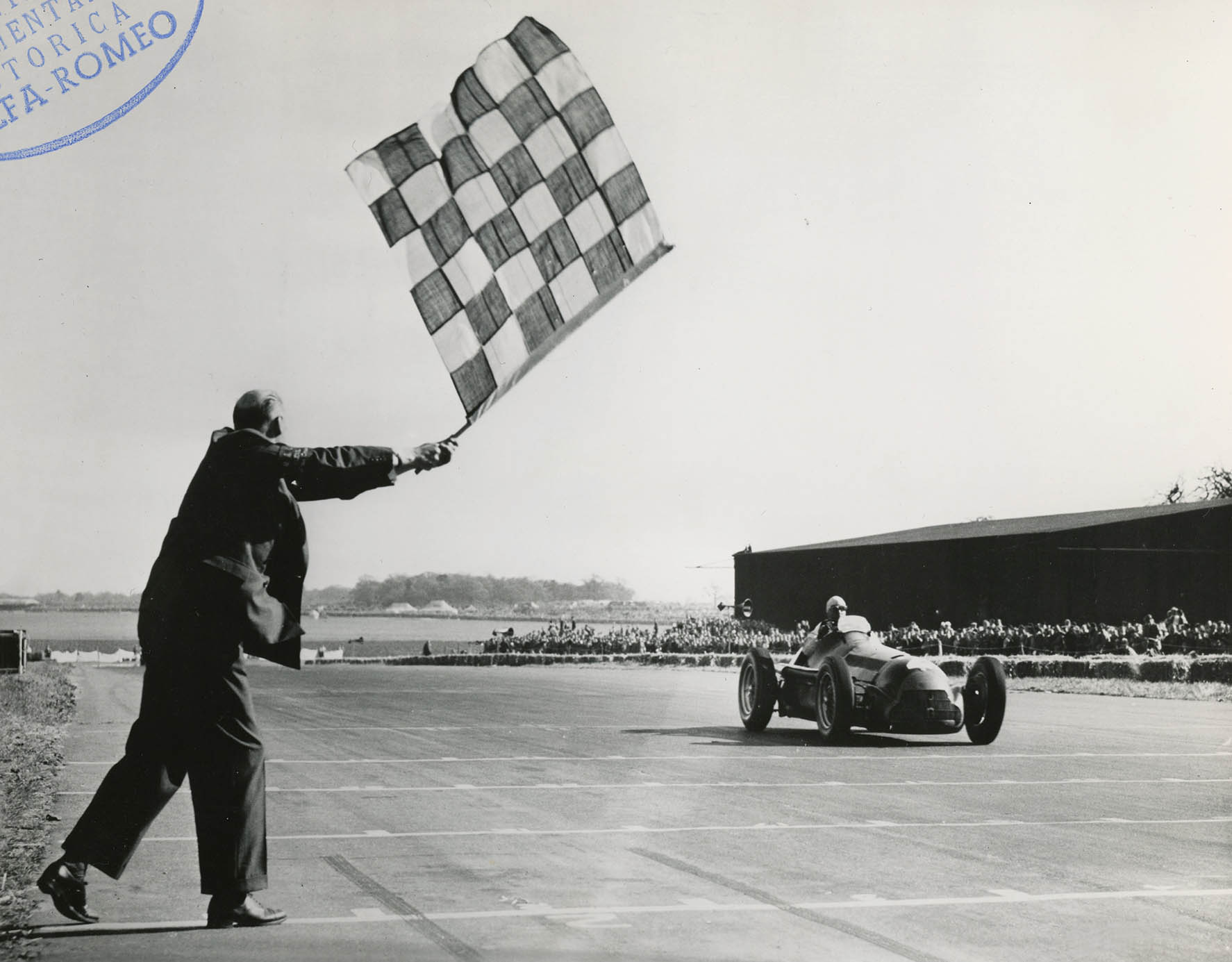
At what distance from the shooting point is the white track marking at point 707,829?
26.2ft

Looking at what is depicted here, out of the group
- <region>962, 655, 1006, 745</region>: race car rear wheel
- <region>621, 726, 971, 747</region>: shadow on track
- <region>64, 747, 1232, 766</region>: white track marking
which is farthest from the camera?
<region>621, 726, 971, 747</region>: shadow on track

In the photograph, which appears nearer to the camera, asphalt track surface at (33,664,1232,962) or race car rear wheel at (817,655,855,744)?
asphalt track surface at (33,664,1232,962)

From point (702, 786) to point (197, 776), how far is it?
5.71 meters

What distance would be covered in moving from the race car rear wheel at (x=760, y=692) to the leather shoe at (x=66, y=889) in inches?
413

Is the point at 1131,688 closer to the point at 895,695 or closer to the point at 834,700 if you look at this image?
the point at 895,695

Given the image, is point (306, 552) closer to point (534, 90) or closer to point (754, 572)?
point (534, 90)

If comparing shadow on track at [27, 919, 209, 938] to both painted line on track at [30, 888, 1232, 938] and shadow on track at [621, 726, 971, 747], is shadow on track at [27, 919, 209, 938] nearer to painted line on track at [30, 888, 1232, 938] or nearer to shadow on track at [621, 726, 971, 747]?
painted line on track at [30, 888, 1232, 938]

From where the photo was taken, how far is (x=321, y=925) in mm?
5500

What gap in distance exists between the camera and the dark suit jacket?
536 cm

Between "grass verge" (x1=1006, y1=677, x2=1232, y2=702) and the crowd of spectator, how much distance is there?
7.85ft

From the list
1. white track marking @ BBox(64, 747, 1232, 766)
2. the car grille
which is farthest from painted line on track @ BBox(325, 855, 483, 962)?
the car grille

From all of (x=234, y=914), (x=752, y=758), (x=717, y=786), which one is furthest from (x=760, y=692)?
(x=234, y=914)

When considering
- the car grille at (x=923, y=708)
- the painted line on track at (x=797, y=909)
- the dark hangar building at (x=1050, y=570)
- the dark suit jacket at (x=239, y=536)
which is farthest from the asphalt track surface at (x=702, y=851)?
the dark hangar building at (x=1050, y=570)

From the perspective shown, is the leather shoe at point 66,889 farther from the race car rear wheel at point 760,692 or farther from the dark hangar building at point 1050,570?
the dark hangar building at point 1050,570
